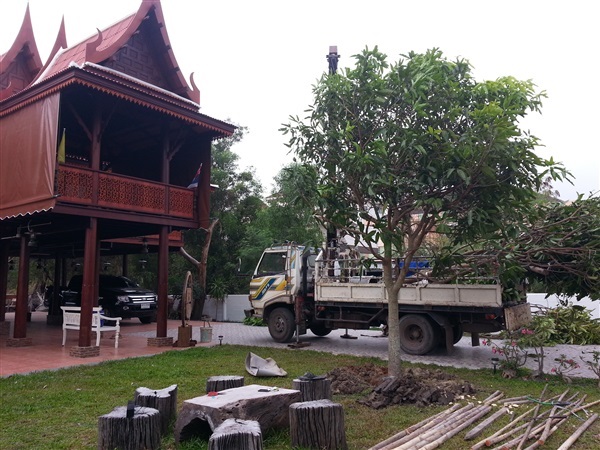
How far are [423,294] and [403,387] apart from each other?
4504mm

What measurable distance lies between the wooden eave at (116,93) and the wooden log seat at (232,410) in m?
7.42

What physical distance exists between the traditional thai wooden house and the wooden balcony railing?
23mm

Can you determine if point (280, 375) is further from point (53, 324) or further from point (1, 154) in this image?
point (53, 324)

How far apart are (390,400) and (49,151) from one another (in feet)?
26.5

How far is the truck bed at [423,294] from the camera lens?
10.1m

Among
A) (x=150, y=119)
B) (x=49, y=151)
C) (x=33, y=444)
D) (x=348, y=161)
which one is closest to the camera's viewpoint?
(x=33, y=444)

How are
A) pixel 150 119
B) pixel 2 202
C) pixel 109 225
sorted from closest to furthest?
pixel 2 202, pixel 150 119, pixel 109 225

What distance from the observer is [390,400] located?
6340mm

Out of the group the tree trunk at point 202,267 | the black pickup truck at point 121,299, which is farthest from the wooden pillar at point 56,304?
the tree trunk at point 202,267

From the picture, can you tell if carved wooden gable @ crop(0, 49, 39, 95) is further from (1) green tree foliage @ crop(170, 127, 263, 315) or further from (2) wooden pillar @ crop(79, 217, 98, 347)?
(1) green tree foliage @ crop(170, 127, 263, 315)

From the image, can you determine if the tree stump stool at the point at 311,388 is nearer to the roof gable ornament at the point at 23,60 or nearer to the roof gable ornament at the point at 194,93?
the roof gable ornament at the point at 194,93

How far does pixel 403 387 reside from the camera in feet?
21.4

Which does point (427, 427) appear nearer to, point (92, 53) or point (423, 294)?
point (423, 294)

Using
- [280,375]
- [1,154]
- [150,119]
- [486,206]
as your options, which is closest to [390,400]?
[280,375]
